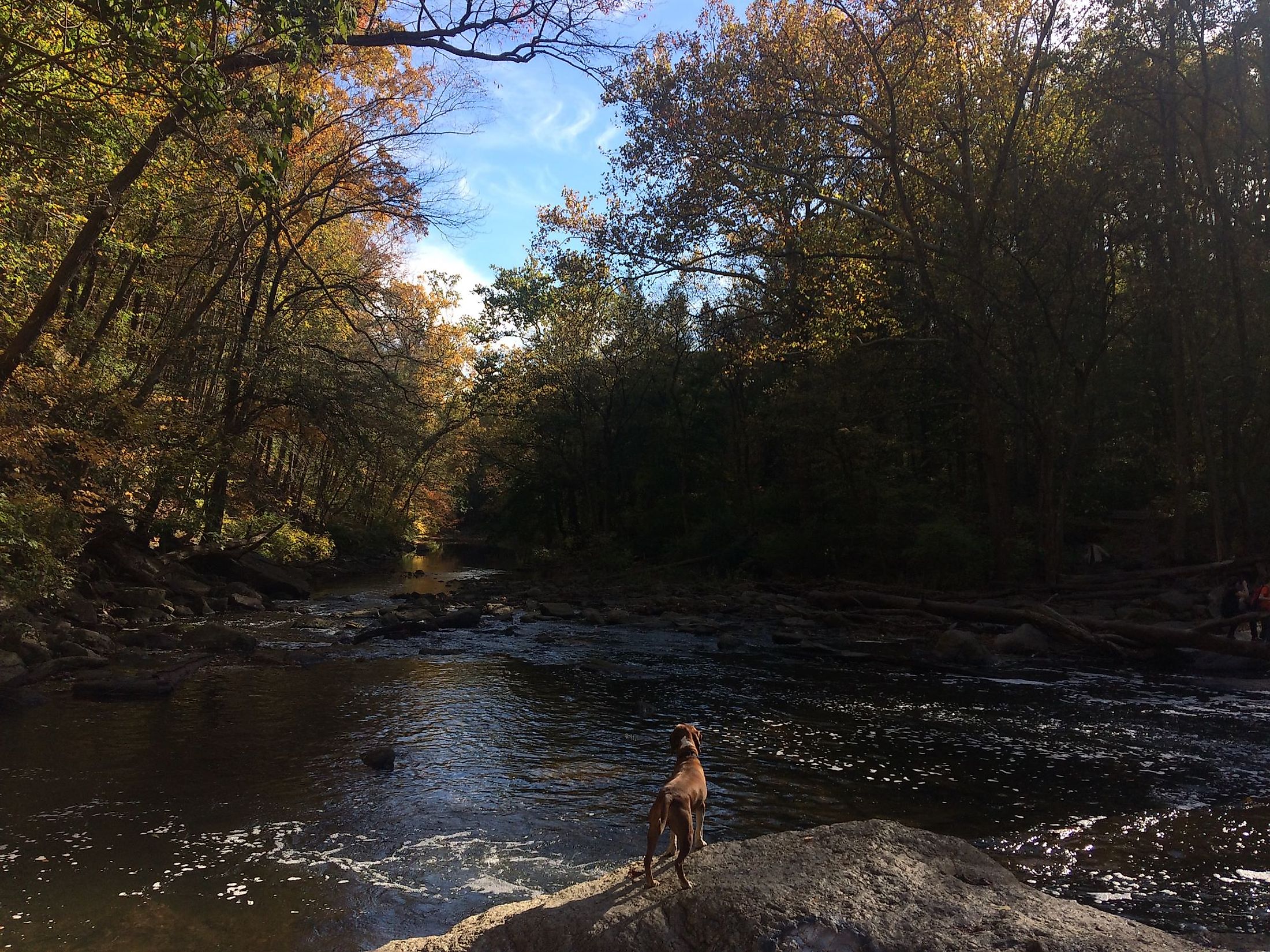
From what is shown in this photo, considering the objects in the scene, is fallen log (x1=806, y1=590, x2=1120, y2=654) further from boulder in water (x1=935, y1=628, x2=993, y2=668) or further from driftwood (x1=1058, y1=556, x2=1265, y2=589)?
driftwood (x1=1058, y1=556, x2=1265, y2=589)

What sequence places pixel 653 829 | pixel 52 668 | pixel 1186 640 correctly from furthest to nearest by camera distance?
pixel 1186 640
pixel 52 668
pixel 653 829

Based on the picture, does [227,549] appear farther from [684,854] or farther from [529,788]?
[684,854]

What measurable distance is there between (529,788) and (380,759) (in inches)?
60.1

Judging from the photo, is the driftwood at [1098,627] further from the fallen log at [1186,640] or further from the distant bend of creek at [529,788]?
the distant bend of creek at [529,788]

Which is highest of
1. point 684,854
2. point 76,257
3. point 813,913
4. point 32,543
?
point 76,257

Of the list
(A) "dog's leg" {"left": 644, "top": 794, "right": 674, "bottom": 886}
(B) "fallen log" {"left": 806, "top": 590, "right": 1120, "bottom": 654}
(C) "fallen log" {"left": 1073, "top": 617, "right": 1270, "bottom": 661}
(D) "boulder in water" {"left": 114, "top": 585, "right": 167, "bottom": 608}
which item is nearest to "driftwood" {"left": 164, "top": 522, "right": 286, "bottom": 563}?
(D) "boulder in water" {"left": 114, "top": 585, "right": 167, "bottom": 608}

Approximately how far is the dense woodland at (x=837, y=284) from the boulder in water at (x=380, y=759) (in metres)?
6.70

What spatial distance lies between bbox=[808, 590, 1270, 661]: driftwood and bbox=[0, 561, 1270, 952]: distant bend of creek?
91cm

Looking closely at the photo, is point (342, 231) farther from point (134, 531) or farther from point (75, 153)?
point (75, 153)

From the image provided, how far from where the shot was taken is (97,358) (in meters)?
15.0

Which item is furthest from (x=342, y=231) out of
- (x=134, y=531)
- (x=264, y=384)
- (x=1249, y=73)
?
(x=1249, y=73)

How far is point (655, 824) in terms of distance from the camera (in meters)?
3.88

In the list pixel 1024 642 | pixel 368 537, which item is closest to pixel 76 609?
pixel 1024 642

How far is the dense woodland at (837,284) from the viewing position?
1365 centimetres
